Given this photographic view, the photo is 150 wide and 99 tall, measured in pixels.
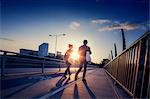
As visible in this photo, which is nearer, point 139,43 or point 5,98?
point 5,98

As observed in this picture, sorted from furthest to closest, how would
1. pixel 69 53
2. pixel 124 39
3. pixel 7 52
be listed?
pixel 124 39 → pixel 69 53 → pixel 7 52

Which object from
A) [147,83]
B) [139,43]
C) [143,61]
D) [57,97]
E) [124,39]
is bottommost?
[57,97]

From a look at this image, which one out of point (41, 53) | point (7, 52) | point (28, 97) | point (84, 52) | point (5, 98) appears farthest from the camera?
point (41, 53)

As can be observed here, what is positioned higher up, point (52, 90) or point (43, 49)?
point (43, 49)

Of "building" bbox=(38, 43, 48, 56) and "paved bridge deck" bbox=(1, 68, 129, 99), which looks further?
"building" bbox=(38, 43, 48, 56)

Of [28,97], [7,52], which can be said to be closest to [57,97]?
[28,97]

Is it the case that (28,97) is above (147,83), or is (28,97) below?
below

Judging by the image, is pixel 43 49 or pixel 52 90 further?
pixel 43 49

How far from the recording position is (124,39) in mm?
23000

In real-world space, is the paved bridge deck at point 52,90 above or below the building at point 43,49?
below

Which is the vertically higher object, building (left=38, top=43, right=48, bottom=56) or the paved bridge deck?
building (left=38, top=43, right=48, bottom=56)

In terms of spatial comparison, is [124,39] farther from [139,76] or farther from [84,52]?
[139,76]

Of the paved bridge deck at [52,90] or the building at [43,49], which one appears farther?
the building at [43,49]

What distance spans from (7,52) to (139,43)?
6248 millimetres
